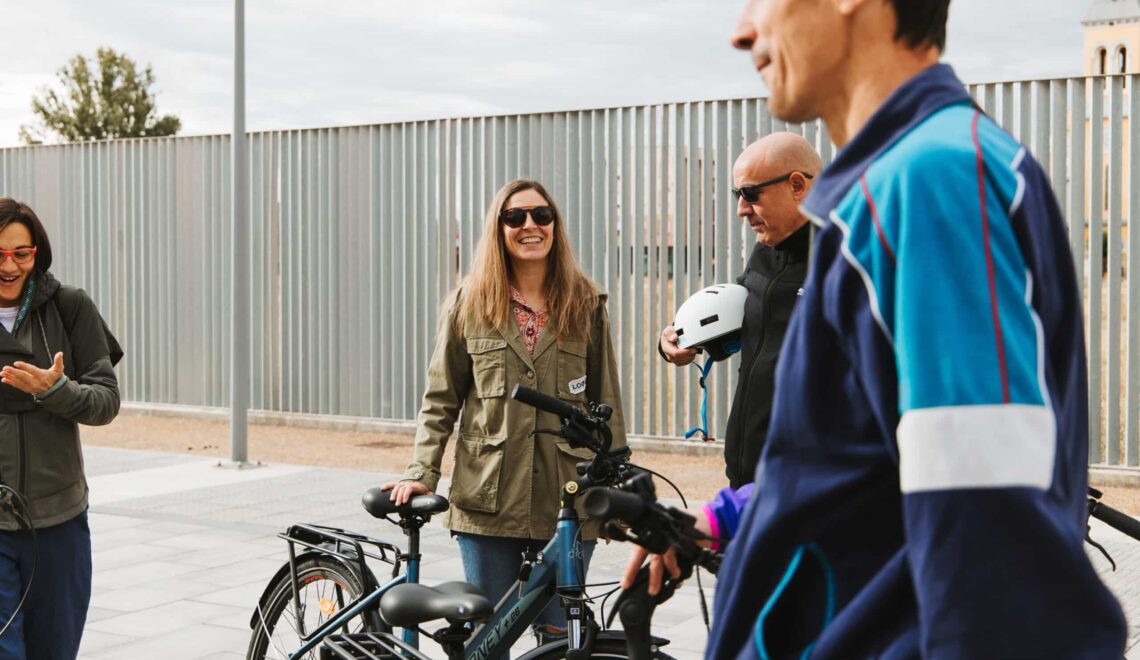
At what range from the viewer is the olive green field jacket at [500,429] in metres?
4.36

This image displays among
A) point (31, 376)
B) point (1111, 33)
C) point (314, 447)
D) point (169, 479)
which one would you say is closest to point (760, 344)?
point (31, 376)

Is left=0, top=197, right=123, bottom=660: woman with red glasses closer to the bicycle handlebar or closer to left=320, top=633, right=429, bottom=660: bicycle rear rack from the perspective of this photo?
left=320, top=633, right=429, bottom=660: bicycle rear rack

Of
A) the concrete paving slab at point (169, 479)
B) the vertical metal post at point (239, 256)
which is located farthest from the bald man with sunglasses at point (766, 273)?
the vertical metal post at point (239, 256)

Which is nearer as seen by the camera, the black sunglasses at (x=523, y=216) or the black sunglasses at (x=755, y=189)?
the black sunglasses at (x=755, y=189)

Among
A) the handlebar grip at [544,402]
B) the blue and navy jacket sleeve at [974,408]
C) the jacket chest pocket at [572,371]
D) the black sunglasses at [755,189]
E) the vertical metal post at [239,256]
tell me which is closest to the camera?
the blue and navy jacket sleeve at [974,408]

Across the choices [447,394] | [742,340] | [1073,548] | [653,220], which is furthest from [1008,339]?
[653,220]

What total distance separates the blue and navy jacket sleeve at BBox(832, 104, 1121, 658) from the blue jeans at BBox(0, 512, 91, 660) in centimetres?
350

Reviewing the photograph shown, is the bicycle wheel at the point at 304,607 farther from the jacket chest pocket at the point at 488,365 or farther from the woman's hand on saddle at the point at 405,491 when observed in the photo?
the jacket chest pocket at the point at 488,365

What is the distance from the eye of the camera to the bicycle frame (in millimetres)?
3750

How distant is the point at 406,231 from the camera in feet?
50.0

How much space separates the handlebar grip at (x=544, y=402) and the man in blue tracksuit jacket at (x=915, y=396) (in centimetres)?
215

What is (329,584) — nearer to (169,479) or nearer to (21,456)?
(21,456)

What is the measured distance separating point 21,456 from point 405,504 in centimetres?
123

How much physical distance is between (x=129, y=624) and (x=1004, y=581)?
5.96 metres
